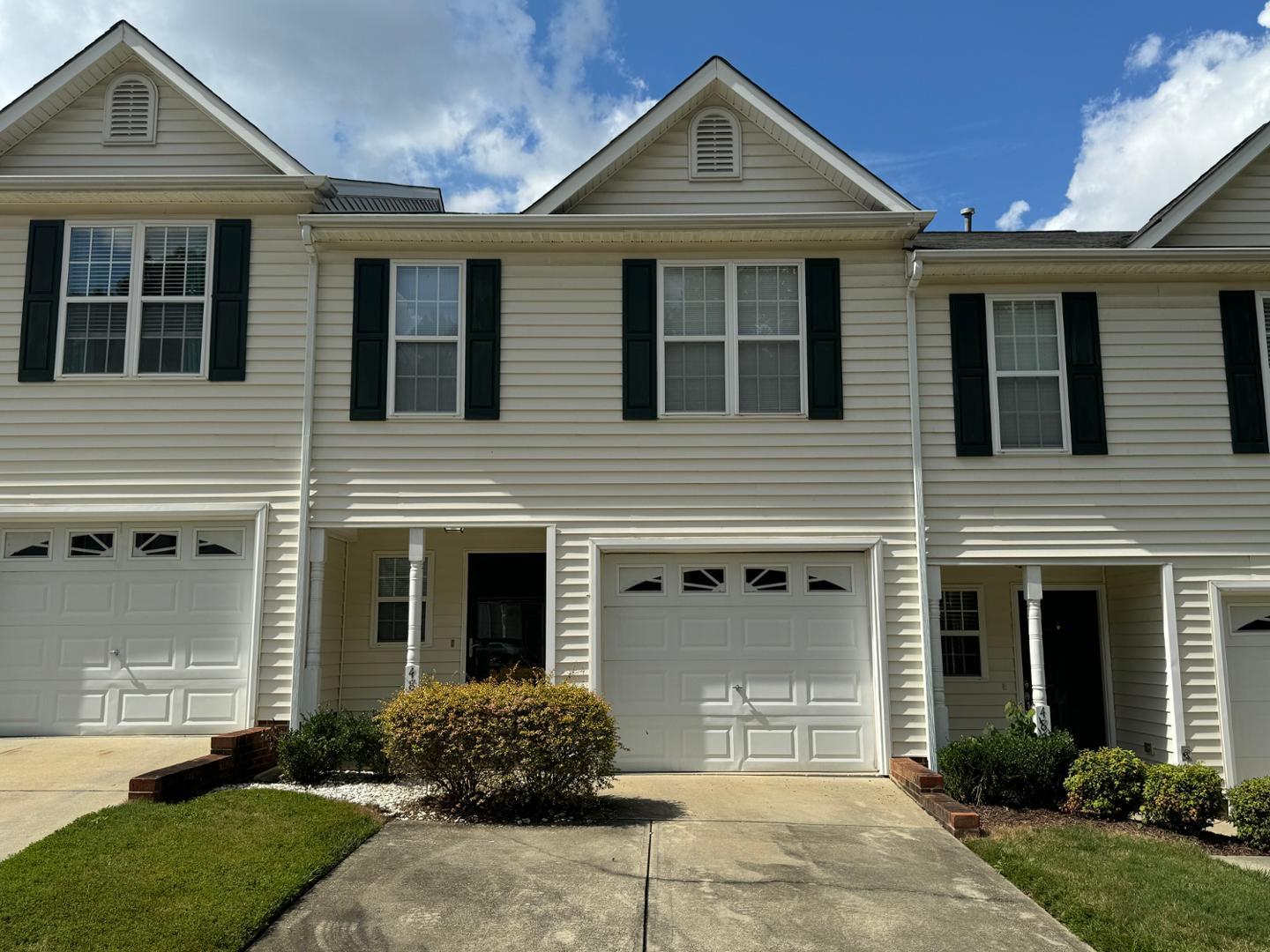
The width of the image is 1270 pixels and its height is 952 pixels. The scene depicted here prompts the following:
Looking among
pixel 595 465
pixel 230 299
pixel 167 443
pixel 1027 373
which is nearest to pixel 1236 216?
pixel 1027 373

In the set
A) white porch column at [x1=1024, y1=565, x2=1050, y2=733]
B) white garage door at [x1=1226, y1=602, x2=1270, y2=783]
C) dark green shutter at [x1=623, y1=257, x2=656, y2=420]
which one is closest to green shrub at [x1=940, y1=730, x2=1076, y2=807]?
white porch column at [x1=1024, y1=565, x2=1050, y2=733]

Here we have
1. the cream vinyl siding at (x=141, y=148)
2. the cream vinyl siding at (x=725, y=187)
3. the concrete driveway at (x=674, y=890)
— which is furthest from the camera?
the cream vinyl siding at (x=725, y=187)

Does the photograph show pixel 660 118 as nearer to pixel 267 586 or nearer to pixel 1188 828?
pixel 267 586

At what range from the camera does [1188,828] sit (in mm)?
9172

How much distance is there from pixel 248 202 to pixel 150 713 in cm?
569

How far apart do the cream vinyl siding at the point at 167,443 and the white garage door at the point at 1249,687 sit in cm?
1032

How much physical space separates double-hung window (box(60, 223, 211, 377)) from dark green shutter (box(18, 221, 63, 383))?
0.10 metres

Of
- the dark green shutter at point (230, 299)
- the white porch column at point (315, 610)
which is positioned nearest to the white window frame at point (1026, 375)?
the white porch column at point (315, 610)

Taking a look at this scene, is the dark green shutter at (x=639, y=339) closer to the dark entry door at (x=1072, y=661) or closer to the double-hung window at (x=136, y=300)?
the double-hung window at (x=136, y=300)

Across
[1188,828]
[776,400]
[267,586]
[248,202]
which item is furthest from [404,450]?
[1188,828]

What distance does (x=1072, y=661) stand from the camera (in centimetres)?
1247

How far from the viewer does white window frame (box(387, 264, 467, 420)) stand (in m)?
11.0

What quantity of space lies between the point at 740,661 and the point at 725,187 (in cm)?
544

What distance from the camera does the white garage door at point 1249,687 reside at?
10.8 metres
